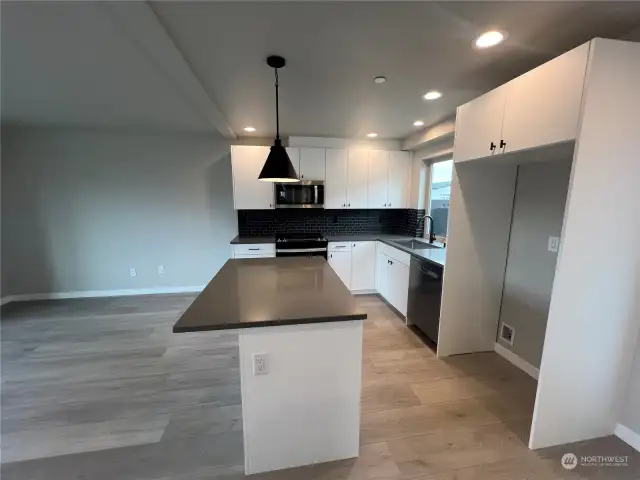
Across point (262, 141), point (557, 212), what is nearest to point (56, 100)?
point (262, 141)

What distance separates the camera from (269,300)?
1.60 m

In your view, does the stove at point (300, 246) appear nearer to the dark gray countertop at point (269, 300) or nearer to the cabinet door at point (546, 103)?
the dark gray countertop at point (269, 300)

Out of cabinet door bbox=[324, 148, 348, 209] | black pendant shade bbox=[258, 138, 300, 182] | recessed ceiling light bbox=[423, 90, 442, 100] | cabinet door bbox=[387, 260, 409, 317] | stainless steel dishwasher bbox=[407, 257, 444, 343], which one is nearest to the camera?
black pendant shade bbox=[258, 138, 300, 182]

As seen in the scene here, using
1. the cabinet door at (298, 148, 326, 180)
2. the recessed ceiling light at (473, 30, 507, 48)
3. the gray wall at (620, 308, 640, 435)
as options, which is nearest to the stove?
the cabinet door at (298, 148, 326, 180)

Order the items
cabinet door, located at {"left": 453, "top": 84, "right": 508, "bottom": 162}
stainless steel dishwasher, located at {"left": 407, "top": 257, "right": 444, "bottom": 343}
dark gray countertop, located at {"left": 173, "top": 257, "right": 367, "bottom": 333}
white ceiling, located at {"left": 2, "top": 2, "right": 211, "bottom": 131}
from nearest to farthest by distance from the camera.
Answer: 1. dark gray countertop, located at {"left": 173, "top": 257, "right": 367, "bottom": 333}
2. white ceiling, located at {"left": 2, "top": 2, "right": 211, "bottom": 131}
3. cabinet door, located at {"left": 453, "top": 84, "right": 508, "bottom": 162}
4. stainless steel dishwasher, located at {"left": 407, "top": 257, "right": 444, "bottom": 343}

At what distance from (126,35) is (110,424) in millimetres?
2450

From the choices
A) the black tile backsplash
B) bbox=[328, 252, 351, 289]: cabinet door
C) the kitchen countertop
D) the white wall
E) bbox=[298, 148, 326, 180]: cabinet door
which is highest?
bbox=[298, 148, 326, 180]: cabinet door

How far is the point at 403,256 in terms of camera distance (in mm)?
3369

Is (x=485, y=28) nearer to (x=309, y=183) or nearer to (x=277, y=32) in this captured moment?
(x=277, y=32)

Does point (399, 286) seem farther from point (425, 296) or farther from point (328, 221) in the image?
point (328, 221)

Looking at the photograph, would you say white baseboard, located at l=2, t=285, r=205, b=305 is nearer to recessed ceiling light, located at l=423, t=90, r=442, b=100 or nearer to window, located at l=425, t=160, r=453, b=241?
window, located at l=425, t=160, r=453, b=241

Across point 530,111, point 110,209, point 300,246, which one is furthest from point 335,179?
point 110,209

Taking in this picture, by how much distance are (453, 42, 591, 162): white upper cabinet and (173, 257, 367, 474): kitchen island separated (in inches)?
56.8

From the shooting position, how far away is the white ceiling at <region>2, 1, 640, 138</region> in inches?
56.4
